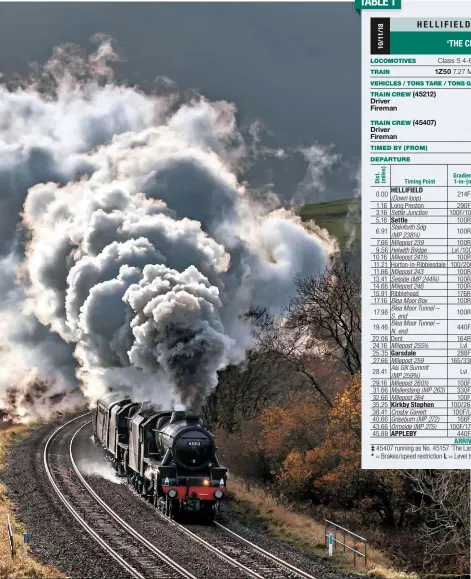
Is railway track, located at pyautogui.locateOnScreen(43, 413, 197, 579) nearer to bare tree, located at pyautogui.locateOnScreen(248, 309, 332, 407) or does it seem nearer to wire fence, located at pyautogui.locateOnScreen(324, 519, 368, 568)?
wire fence, located at pyautogui.locateOnScreen(324, 519, 368, 568)

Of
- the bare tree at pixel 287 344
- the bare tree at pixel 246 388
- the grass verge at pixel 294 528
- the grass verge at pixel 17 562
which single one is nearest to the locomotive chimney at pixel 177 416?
the grass verge at pixel 294 528

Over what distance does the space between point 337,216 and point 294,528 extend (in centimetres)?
15691

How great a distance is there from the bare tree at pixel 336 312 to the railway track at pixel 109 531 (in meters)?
11.8

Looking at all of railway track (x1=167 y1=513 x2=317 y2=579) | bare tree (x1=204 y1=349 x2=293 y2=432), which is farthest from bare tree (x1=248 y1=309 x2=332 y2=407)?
railway track (x1=167 y1=513 x2=317 y2=579)

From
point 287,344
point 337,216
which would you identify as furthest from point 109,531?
point 337,216

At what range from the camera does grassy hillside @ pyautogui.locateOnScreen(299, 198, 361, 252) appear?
161250 mm

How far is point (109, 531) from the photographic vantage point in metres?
23.7

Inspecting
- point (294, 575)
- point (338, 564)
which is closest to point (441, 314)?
point (294, 575)

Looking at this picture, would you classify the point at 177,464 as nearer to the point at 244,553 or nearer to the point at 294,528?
the point at 294,528

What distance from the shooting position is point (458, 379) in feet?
42.5

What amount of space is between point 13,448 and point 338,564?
28353mm

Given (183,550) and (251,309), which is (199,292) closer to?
(183,550)

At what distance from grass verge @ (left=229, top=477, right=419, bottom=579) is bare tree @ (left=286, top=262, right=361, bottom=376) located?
6.72m

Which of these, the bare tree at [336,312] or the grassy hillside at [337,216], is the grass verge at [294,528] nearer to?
the bare tree at [336,312]
